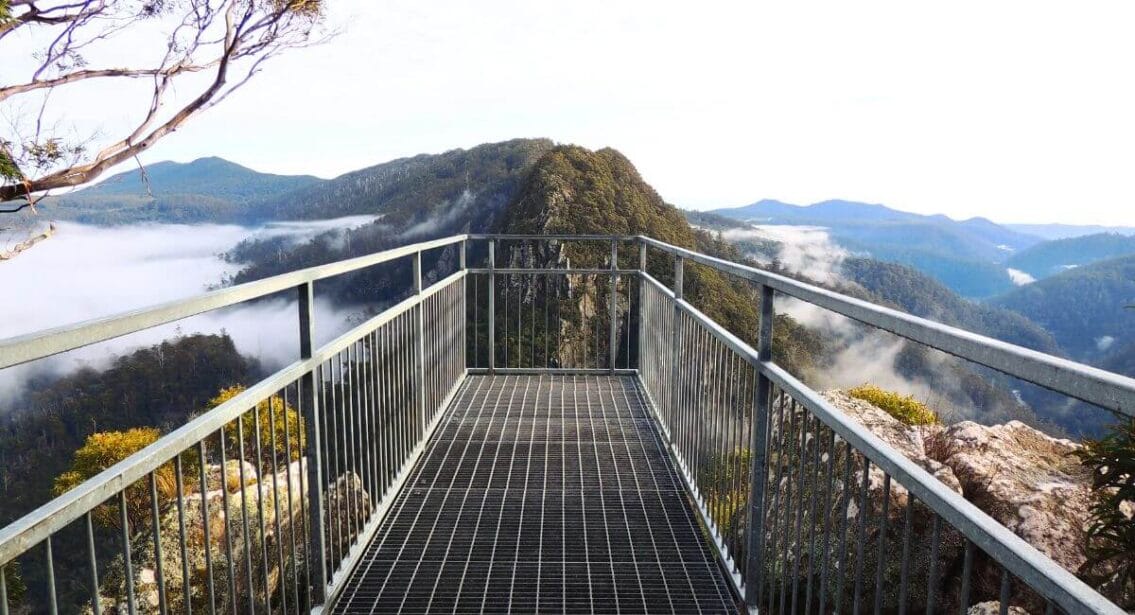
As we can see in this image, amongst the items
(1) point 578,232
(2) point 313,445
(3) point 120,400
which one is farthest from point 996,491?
(3) point 120,400

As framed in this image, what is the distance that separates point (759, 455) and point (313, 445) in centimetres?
165

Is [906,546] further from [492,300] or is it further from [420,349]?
[492,300]

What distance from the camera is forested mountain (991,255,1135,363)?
426 feet

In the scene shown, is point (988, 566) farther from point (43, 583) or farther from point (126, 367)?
point (126, 367)

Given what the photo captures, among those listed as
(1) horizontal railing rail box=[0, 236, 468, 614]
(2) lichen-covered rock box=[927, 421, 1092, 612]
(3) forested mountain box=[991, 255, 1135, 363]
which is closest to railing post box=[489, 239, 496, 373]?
(1) horizontal railing rail box=[0, 236, 468, 614]

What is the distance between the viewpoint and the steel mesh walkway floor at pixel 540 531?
10.3ft

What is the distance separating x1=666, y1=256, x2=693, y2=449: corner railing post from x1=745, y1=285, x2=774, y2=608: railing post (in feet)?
4.59

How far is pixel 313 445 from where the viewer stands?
2656 mm

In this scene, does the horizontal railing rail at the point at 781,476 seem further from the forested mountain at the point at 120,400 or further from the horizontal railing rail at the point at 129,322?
the forested mountain at the point at 120,400

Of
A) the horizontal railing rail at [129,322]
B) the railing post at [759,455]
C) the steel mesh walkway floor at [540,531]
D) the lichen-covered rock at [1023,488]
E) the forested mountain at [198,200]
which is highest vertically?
the forested mountain at [198,200]

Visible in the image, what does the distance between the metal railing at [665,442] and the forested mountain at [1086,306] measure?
14846 centimetres

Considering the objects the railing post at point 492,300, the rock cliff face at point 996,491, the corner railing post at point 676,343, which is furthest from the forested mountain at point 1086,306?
the corner railing post at point 676,343

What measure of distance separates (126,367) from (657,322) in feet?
198

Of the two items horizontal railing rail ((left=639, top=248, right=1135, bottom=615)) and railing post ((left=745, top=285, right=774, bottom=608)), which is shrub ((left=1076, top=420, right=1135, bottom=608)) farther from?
railing post ((left=745, top=285, right=774, bottom=608))
